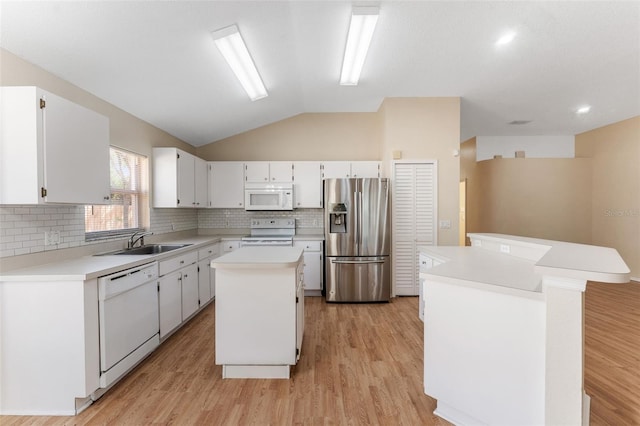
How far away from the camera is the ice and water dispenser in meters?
3.99

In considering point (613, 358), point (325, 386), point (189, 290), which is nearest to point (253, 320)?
point (325, 386)

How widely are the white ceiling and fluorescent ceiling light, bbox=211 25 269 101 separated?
8 cm

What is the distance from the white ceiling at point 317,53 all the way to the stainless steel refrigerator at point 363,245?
4.90ft

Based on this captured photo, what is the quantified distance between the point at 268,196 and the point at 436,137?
2805 millimetres

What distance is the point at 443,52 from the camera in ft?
9.75

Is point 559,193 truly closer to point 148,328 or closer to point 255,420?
point 255,420

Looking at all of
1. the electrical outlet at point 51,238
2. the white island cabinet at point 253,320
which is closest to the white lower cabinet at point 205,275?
the electrical outlet at point 51,238

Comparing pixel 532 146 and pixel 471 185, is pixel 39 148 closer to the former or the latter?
pixel 471 185

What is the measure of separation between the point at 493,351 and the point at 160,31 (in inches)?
126

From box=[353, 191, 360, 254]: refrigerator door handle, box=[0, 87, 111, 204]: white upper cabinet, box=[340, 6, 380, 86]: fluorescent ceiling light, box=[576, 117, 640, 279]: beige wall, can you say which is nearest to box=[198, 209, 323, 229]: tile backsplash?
box=[353, 191, 360, 254]: refrigerator door handle

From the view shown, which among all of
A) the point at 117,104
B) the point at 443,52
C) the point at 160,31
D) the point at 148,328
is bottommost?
the point at 148,328

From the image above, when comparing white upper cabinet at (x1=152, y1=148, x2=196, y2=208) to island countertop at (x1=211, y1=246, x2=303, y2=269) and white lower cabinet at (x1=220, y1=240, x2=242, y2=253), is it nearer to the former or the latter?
white lower cabinet at (x1=220, y1=240, x2=242, y2=253)

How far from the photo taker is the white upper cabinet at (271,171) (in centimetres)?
460

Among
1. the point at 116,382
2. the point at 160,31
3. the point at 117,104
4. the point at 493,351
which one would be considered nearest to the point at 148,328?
the point at 116,382
